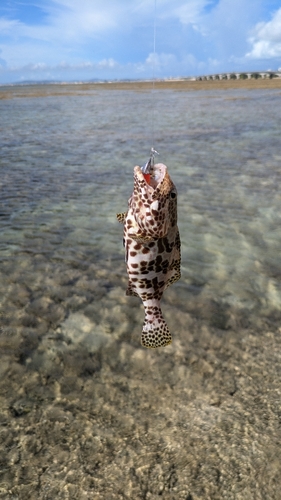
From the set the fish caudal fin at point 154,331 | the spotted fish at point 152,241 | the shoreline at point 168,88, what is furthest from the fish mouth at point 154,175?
the shoreline at point 168,88

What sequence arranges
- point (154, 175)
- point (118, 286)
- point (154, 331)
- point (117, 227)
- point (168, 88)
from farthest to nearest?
1. point (168, 88)
2. point (117, 227)
3. point (118, 286)
4. point (154, 331)
5. point (154, 175)

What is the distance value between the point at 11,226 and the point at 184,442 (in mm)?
7137

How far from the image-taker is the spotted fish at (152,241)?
3.05 metres

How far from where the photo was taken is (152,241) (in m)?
3.38

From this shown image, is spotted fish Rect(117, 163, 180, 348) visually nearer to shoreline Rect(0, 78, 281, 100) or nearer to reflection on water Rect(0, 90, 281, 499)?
reflection on water Rect(0, 90, 281, 499)

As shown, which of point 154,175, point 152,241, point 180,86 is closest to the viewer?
point 154,175

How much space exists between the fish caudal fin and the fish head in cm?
113

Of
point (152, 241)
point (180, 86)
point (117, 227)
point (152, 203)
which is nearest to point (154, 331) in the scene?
point (152, 241)

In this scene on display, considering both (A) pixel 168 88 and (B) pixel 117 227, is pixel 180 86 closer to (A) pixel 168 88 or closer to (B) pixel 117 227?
(A) pixel 168 88

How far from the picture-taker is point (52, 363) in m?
5.95

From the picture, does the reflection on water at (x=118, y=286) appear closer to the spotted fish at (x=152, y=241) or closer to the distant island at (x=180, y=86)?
the spotted fish at (x=152, y=241)

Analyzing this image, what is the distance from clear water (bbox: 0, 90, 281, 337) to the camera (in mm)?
7168

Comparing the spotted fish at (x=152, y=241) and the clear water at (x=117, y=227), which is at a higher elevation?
the spotted fish at (x=152, y=241)

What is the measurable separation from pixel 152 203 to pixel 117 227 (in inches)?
284
